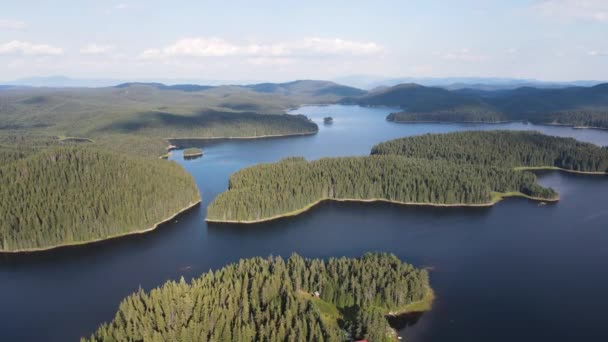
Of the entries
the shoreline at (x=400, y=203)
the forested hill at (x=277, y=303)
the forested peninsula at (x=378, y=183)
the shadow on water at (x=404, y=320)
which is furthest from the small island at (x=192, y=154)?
the shadow on water at (x=404, y=320)

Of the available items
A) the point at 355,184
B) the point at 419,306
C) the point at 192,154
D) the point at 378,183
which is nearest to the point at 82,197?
the point at 355,184

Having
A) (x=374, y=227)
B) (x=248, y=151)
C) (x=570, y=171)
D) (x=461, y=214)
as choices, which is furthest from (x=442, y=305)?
(x=248, y=151)

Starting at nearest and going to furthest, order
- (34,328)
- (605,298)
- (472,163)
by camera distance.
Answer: (34,328) → (605,298) → (472,163)

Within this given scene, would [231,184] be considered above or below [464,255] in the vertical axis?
above

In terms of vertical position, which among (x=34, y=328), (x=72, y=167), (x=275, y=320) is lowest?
(x=34, y=328)

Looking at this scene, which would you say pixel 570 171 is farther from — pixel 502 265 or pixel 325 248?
pixel 325 248

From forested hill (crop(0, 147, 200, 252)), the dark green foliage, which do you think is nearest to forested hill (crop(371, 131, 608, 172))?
the dark green foliage
